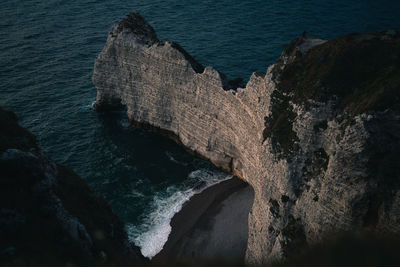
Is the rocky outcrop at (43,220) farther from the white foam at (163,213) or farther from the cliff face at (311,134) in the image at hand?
the white foam at (163,213)

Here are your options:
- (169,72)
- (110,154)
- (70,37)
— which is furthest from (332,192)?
(70,37)

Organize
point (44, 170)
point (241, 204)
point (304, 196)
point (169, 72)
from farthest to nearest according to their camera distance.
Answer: point (169, 72), point (241, 204), point (304, 196), point (44, 170)

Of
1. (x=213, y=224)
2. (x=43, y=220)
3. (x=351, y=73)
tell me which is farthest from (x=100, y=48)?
(x=43, y=220)

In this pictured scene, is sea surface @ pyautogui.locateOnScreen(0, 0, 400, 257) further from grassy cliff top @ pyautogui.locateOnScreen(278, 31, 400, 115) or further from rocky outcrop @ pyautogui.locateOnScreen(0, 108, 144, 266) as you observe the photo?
grassy cliff top @ pyautogui.locateOnScreen(278, 31, 400, 115)

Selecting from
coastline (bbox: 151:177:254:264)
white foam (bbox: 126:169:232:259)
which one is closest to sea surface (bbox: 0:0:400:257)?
white foam (bbox: 126:169:232:259)

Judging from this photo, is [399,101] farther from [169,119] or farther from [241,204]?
[169,119]

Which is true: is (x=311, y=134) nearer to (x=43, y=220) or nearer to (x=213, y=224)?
(x=213, y=224)
